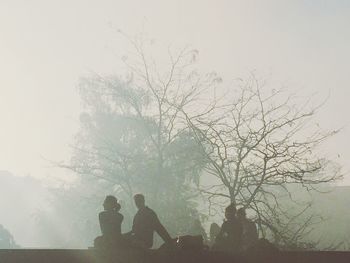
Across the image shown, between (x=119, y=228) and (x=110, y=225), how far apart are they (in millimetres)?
170

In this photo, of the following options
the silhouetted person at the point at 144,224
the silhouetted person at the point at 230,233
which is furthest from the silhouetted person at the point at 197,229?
the silhouetted person at the point at 144,224

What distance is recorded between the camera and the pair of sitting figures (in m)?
6.94

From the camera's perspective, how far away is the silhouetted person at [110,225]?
719 centimetres

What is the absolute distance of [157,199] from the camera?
899 inches

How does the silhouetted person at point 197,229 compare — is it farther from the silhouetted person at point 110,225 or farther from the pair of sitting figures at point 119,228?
the silhouetted person at point 110,225

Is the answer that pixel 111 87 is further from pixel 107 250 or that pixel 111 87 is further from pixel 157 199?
pixel 107 250

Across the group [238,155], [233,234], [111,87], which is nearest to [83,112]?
[111,87]

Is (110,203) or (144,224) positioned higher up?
(110,203)

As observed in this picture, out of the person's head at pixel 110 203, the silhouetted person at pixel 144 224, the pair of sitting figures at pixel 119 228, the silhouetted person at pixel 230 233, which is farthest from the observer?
the silhouetted person at pixel 230 233

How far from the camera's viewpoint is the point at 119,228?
787 centimetres

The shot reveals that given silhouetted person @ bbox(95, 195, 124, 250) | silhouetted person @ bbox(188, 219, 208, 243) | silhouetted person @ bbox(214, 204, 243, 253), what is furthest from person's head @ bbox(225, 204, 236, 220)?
silhouetted person @ bbox(188, 219, 208, 243)

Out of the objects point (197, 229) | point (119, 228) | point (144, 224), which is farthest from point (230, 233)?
point (197, 229)

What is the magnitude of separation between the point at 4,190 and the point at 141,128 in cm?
6631

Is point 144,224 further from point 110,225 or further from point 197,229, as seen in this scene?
point 197,229
